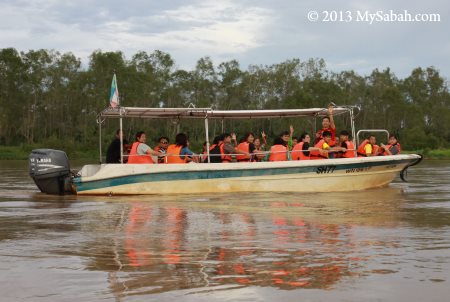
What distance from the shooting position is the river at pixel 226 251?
5414 millimetres

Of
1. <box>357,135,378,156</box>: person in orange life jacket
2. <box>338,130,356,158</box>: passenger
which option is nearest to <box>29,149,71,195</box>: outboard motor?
<box>338,130,356,158</box>: passenger

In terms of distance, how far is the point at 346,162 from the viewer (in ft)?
46.2

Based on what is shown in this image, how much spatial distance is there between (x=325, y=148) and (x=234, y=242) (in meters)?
6.91

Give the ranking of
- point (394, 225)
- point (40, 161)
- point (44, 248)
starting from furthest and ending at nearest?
point (40, 161) < point (394, 225) < point (44, 248)

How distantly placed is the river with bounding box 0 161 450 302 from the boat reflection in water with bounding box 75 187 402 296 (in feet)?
0.04

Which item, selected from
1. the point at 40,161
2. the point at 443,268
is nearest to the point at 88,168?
the point at 40,161

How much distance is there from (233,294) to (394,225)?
4404 mm

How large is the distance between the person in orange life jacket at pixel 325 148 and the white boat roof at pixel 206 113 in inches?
25.2

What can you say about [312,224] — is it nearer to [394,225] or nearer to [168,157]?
[394,225]

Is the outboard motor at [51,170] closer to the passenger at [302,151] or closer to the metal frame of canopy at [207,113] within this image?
the metal frame of canopy at [207,113]

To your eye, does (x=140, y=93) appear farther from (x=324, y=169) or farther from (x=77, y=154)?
(x=324, y=169)

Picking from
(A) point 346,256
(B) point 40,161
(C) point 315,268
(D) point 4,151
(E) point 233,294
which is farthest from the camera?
(D) point 4,151

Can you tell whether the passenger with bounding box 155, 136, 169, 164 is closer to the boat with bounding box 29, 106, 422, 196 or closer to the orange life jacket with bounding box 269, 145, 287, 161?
the boat with bounding box 29, 106, 422, 196

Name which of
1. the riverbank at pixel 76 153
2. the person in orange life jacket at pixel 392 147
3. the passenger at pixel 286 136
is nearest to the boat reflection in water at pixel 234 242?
the passenger at pixel 286 136
